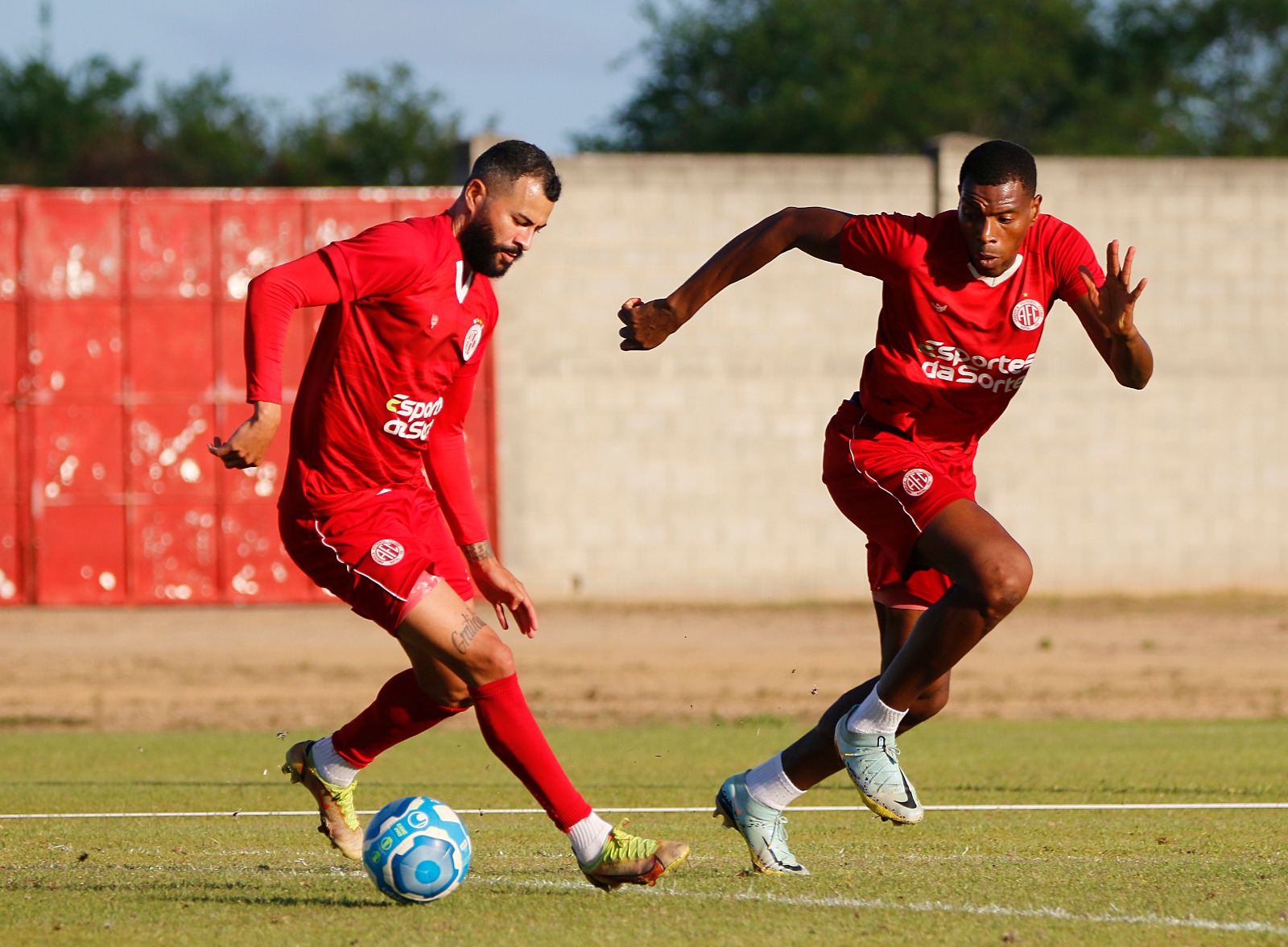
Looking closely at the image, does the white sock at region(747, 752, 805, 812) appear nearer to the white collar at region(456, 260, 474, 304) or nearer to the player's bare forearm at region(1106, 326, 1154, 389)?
the player's bare forearm at region(1106, 326, 1154, 389)

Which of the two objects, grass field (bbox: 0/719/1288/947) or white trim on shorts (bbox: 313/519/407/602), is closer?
grass field (bbox: 0/719/1288/947)

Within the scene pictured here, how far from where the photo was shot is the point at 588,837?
5.01 meters

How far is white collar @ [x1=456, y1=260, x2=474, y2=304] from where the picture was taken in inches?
210

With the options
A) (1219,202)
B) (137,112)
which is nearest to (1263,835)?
(1219,202)

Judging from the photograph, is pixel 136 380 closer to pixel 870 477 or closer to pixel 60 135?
pixel 870 477

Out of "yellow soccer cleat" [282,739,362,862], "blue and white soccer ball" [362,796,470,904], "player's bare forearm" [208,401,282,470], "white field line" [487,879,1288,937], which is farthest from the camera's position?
"yellow soccer cleat" [282,739,362,862]

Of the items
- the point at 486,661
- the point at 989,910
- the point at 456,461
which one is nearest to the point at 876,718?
the point at 989,910

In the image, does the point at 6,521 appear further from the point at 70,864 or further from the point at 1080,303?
the point at 1080,303

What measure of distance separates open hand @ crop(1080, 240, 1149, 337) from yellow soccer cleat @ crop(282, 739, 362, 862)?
3.08 meters

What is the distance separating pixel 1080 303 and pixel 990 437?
1500cm

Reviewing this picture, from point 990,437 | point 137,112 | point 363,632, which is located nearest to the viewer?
point 363,632

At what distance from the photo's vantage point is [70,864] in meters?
5.79

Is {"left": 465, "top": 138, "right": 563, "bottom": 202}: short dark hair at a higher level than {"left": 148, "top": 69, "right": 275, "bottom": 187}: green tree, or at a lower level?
lower

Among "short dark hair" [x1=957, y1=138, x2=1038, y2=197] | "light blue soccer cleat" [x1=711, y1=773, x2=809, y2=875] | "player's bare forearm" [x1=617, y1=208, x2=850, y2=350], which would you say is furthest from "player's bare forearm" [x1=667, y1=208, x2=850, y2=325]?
"light blue soccer cleat" [x1=711, y1=773, x2=809, y2=875]
